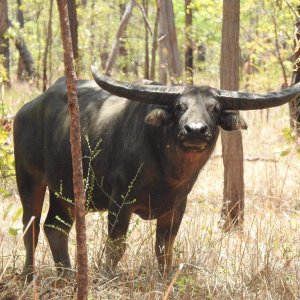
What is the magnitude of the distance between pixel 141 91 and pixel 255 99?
2.71 ft

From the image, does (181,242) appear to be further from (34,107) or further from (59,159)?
(34,107)

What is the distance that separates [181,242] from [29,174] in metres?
1.45

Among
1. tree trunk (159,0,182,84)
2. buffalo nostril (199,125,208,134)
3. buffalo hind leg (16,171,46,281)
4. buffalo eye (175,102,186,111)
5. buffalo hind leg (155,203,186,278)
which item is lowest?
buffalo hind leg (155,203,186,278)

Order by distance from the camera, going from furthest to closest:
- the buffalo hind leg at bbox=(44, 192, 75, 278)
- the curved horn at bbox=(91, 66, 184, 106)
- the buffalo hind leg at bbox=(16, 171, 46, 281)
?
the buffalo hind leg at bbox=(16, 171, 46, 281), the buffalo hind leg at bbox=(44, 192, 75, 278), the curved horn at bbox=(91, 66, 184, 106)

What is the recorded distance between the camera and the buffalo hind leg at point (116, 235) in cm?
456

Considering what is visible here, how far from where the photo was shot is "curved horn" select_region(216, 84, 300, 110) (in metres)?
4.50

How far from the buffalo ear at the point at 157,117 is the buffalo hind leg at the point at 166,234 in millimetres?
780

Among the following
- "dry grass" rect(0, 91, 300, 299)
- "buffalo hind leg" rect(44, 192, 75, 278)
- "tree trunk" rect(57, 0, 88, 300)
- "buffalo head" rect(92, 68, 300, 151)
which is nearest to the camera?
"tree trunk" rect(57, 0, 88, 300)

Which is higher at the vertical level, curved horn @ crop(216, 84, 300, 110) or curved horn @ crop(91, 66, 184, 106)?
curved horn @ crop(91, 66, 184, 106)

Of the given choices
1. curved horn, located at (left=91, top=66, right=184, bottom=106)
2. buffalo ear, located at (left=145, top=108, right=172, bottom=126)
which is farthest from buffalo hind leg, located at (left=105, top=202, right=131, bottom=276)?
curved horn, located at (left=91, top=66, right=184, bottom=106)

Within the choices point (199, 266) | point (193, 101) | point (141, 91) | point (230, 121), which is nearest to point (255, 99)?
point (230, 121)

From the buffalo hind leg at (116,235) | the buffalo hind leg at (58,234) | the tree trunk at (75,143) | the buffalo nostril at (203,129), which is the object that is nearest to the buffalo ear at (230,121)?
the buffalo nostril at (203,129)

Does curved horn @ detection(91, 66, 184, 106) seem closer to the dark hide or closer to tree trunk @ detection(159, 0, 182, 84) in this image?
the dark hide

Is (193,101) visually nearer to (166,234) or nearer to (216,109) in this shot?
(216,109)
